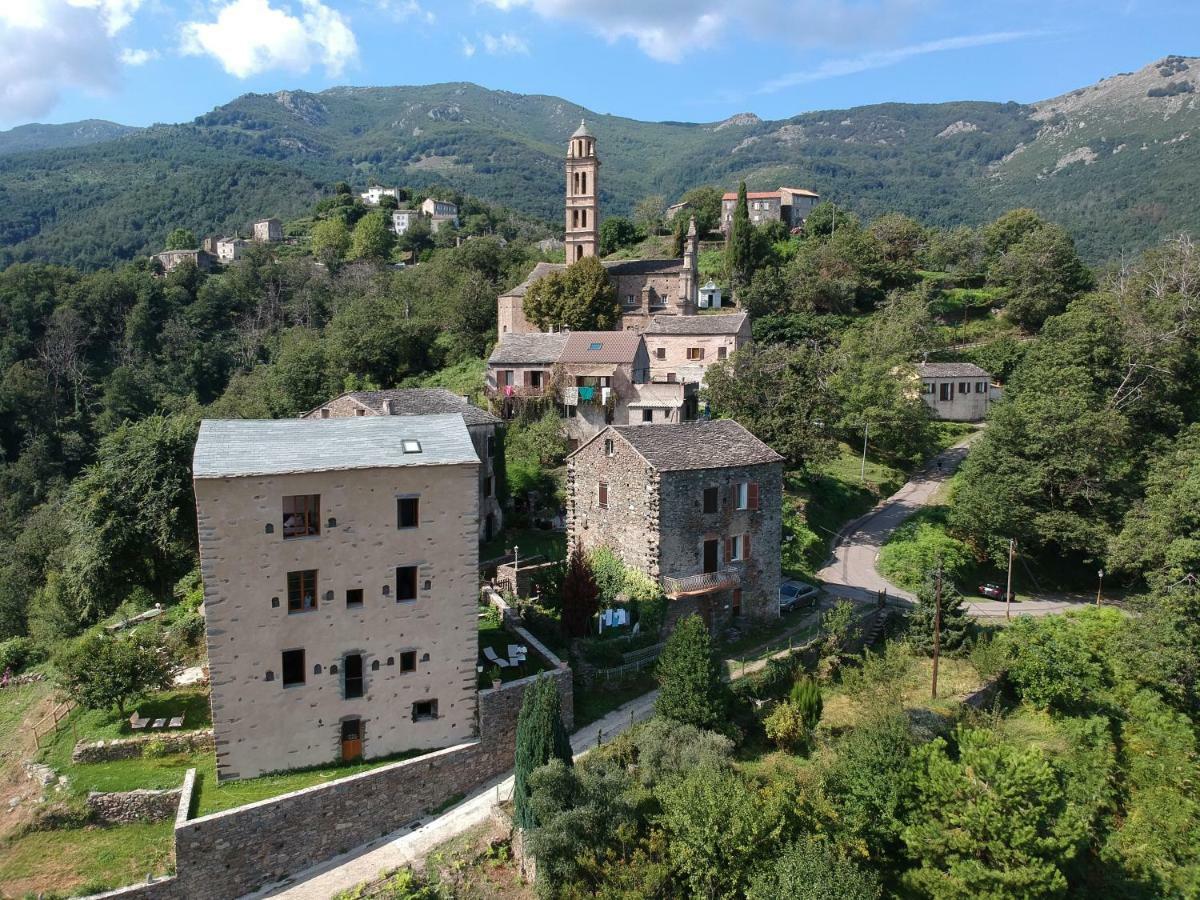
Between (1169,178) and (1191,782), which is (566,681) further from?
(1169,178)

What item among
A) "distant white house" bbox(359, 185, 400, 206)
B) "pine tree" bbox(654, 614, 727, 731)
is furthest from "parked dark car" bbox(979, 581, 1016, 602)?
"distant white house" bbox(359, 185, 400, 206)

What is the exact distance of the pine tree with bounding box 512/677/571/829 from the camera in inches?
814

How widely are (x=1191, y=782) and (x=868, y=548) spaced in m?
16.7

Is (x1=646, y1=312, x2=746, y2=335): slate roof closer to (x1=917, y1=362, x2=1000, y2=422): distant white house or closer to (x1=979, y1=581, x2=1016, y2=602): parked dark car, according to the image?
(x1=917, y1=362, x2=1000, y2=422): distant white house

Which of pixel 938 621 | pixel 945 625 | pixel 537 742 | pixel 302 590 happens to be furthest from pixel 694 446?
pixel 302 590

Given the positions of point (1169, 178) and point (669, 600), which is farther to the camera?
point (1169, 178)

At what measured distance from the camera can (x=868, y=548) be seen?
135 feet

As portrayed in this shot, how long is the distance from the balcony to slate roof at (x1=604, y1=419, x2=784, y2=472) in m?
4.13

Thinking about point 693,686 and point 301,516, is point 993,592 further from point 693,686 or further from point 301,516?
point 301,516

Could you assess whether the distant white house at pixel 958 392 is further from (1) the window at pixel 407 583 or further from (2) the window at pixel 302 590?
(2) the window at pixel 302 590

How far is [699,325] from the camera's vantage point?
5709cm

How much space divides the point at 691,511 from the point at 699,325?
99.2ft

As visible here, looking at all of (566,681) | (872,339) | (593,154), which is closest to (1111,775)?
(566,681)

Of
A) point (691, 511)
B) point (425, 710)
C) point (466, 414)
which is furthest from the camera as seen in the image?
point (466, 414)
